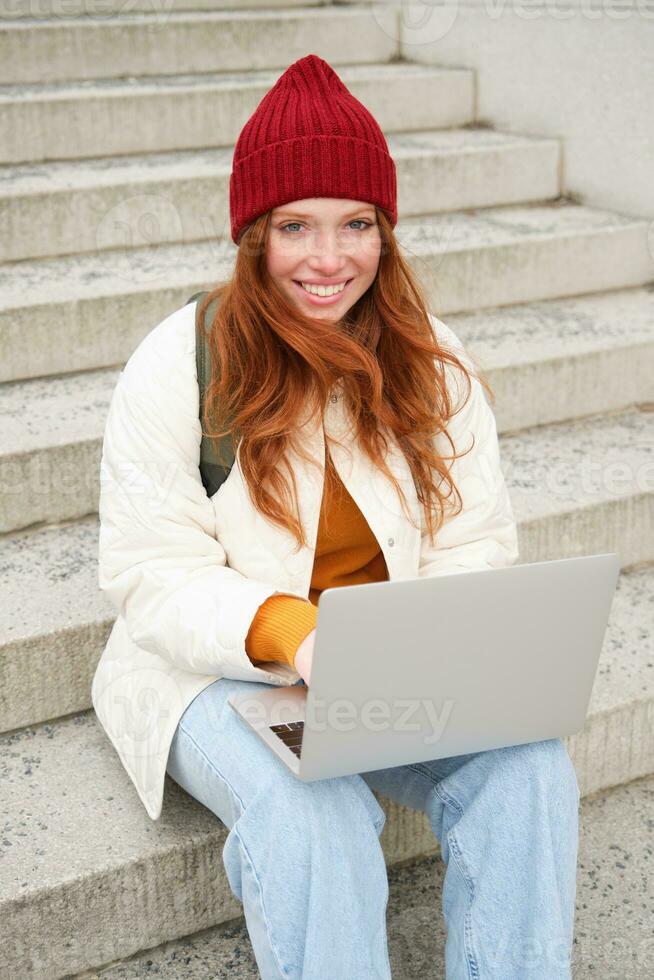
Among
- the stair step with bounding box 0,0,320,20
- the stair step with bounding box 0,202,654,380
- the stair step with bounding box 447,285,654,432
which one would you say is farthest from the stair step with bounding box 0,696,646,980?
the stair step with bounding box 0,0,320,20

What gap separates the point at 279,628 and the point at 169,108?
2287 mm

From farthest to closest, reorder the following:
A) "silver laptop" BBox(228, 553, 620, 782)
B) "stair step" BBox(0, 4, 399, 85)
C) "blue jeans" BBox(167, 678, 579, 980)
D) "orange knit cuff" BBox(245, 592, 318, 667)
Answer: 1. "stair step" BBox(0, 4, 399, 85)
2. "orange knit cuff" BBox(245, 592, 318, 667)
3. "blue jeans" BBox(167, 678, 579, 980)
4. "silver laptop" BBox(228, 553, 620, 782)

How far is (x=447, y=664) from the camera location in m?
1.37

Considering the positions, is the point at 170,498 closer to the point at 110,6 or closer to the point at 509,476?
the point at 509,476

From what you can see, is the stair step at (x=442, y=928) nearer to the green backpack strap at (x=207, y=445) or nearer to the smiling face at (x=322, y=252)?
the green backpack strap at (x=207, y=445)

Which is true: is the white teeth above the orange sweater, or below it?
above

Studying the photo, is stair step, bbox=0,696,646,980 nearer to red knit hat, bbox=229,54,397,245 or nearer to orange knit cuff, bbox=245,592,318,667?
orange knit cuff, bbox=245,592,318,667

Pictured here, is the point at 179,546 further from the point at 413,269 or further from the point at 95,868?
the point at 413,269

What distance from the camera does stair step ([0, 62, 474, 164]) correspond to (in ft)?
10.6

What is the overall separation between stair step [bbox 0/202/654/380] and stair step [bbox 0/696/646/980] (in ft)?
3.50

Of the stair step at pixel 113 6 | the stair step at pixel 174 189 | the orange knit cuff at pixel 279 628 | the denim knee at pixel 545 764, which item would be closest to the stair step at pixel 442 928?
the denim knee at pixel 545 764

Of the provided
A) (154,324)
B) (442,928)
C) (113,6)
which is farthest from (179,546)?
(113,6)

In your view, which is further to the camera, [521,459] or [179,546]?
[521,459]

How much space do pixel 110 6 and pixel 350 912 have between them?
330 centimetres
